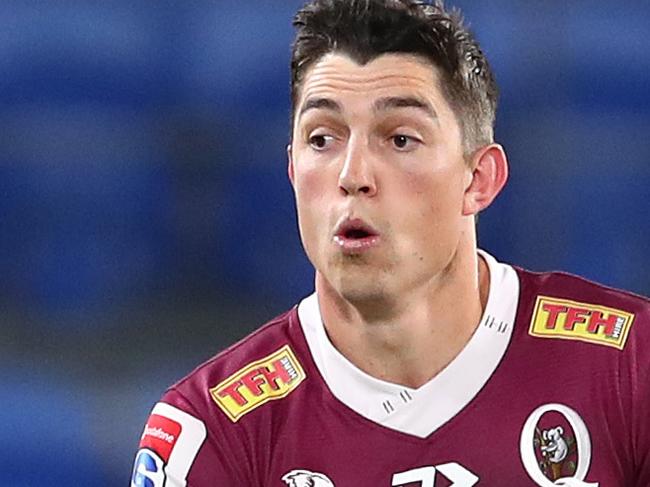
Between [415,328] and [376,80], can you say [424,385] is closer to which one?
[415,328]

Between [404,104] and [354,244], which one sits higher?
[404,104]

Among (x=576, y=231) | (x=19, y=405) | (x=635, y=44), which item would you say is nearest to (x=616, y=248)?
(x=576, y=231)

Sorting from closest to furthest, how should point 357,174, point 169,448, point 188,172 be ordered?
1. point 357,174
2. point 169,448
3. point 188,172

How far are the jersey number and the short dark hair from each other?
349 millimetres

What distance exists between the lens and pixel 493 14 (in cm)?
331

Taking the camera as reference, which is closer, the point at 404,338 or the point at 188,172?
the point at 404,338

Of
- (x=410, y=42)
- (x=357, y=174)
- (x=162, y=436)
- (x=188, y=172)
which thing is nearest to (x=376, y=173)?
(x=357, y=174)

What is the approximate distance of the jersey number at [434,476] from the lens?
1728 millimetres

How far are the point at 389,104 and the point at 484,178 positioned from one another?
0.59ft

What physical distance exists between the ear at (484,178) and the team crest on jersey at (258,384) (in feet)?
0.87

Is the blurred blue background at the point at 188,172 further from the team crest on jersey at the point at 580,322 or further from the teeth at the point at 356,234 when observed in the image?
the teeth at the point at 356,234

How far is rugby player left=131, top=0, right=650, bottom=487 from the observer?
5.54 feet

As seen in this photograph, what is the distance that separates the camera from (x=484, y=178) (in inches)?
71.2

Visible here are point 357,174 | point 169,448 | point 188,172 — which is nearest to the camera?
point 357,174
